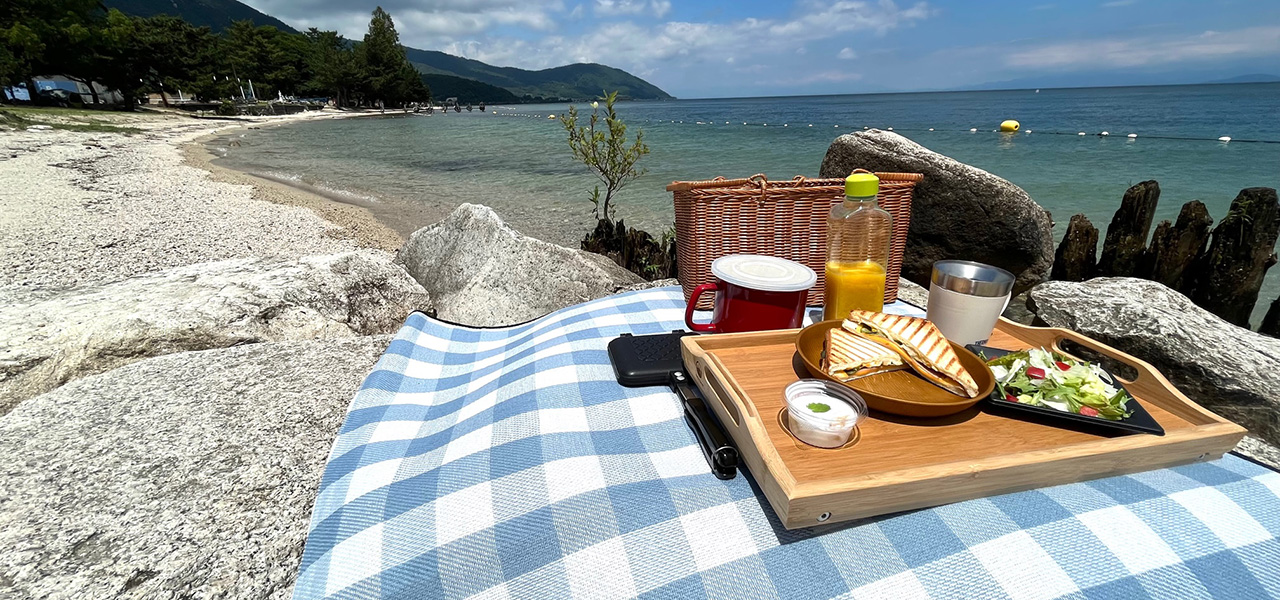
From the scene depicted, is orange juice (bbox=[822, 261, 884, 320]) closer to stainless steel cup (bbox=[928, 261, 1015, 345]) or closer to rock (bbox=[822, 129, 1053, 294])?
stainless steel cup (bbox=[928, 261, 1015, 345])

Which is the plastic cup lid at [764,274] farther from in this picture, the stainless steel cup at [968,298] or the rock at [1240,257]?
the rock at [1240,257]

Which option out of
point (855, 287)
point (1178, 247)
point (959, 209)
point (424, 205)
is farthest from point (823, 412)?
point (424, 205)

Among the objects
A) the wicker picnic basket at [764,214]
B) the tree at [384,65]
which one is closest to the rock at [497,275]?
the wicker picnic basket at [764,214]

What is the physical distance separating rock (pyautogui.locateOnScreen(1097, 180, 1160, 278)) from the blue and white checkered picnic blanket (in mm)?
5637

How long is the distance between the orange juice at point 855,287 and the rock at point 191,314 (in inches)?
137

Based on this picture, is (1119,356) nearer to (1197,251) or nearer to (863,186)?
(863,186)

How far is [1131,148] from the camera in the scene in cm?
2403

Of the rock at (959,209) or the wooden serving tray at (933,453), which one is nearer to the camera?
the wooden serving tray at (933,453)

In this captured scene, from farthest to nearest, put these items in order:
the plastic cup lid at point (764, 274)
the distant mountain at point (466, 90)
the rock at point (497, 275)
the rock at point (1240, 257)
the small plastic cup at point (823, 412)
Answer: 1. the distant mountain at point (466, 90)
2. the rock at point (1240, 257)
3. the rock at point (497, 275)
4. the plastic cup lid at point (764, 274)
5. the small plastic cup at point (823, 412)

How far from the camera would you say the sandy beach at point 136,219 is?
629 cm

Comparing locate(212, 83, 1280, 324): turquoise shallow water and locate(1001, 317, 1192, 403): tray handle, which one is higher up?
locate(1001, 317, 1192, 403): tray handle

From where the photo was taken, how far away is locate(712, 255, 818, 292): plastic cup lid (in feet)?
6.09

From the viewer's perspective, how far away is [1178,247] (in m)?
5.34

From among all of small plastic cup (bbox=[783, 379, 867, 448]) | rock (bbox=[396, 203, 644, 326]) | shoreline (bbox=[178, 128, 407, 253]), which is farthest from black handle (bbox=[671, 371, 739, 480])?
shoreline (bbox=[178, 128, 407, 253])
